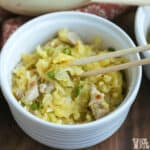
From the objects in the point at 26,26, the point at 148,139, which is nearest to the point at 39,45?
the point at 26,26

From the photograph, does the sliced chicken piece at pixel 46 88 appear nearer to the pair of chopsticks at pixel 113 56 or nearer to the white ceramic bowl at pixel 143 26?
the pair of chopsticks at pixel 113 56

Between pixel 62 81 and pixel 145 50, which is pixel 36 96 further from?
pixel 145 50

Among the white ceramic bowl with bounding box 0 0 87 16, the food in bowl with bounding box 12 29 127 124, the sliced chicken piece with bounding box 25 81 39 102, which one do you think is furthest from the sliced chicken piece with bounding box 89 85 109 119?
the white ceramic bowl with bounding box 0 0 87 16

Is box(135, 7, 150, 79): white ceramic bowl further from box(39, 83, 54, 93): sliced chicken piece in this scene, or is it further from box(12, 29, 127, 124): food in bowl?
box(39, 83, 54, 93): sliced chicken piece

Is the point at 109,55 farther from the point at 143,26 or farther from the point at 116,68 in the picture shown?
the point at 143,26

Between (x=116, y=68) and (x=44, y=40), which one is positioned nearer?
(x=116, y=68)

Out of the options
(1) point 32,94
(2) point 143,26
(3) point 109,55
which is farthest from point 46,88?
(2) point 143,26

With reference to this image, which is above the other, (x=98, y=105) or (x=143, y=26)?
(x=143, y=26)
